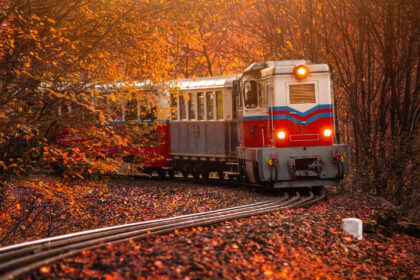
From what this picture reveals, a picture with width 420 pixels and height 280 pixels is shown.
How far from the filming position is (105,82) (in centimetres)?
1234

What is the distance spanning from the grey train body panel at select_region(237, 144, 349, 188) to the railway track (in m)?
2.98

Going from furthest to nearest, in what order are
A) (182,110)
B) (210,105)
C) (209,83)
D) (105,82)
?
(182,110), (210,105), (209,83), (105,82)

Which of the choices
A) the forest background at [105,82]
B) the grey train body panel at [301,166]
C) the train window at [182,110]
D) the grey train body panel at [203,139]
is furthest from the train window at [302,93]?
the train window at [182,110]

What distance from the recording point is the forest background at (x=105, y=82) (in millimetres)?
11148

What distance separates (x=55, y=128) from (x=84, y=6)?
118 inches

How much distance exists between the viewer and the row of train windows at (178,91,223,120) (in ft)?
57.6

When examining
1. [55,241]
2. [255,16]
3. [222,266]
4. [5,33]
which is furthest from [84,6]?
[255,16]

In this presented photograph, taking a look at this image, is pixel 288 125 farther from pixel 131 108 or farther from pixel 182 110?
pixel 182 110

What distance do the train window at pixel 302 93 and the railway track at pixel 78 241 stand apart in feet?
14.2

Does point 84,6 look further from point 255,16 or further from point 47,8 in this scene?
point 255,16

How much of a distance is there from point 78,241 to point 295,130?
25.7 ft

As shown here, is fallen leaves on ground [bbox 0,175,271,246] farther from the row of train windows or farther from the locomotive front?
the row of train windows

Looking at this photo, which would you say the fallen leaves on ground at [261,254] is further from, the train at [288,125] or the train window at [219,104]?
the train window at [219,104]

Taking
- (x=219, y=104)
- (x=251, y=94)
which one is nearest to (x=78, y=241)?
(x=251, y=94)
